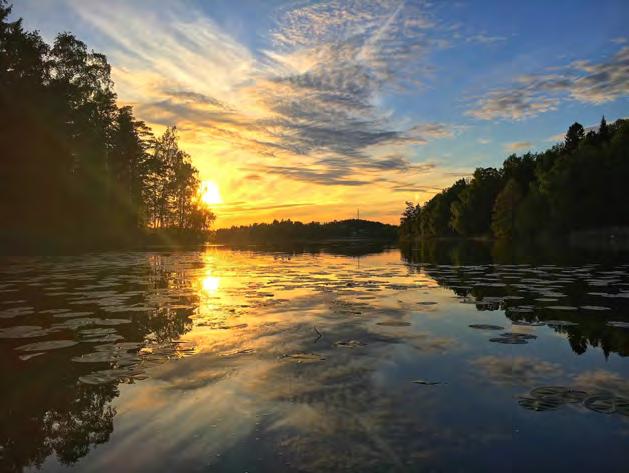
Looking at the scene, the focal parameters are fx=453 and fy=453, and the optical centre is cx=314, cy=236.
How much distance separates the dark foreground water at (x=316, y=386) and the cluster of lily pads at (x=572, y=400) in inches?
1.2

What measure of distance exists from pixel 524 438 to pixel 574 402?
1.23m

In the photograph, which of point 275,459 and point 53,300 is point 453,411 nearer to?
point 275,459

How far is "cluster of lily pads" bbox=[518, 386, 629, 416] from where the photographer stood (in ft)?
15.1

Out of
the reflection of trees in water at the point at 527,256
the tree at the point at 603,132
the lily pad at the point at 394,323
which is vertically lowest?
the lily pad at the point at 394,323

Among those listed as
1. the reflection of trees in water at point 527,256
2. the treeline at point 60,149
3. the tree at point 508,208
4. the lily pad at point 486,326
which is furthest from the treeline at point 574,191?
the lily pad at point 486,326

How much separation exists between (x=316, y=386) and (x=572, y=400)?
277 centimetres

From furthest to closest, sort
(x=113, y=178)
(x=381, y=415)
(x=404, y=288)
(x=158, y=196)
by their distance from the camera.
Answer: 1. (x=158, y=196)
2. (x=113, y=178)
3. (x=404, y=288)
4. (x=381, y=415)

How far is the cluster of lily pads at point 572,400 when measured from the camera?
4598mm

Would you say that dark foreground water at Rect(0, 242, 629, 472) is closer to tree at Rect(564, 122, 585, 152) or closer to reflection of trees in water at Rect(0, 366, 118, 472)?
reflection of trees in water at Rect(0, 366, 118, 472)

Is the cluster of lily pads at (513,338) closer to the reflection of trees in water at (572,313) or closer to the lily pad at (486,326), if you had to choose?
the lily pad at (486,326)

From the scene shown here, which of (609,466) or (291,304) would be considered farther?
(291,304)

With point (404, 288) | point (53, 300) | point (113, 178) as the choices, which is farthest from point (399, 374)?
point (113, 178)

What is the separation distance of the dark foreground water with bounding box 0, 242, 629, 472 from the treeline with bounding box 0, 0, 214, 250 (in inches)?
1285

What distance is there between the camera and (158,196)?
233 ft
